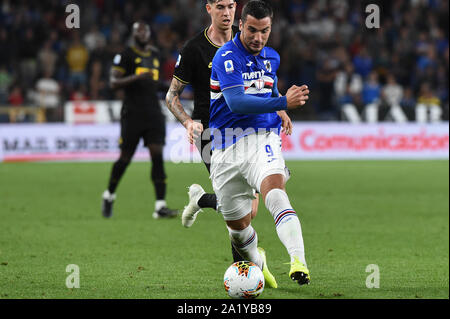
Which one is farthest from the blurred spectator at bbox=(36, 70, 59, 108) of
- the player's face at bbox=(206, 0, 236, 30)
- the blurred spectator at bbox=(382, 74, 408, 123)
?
the player's face at bbox=(206, 0, 236, 30)

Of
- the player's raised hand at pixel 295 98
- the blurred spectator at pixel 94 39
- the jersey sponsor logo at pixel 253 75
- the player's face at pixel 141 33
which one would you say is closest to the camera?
the player's raised hand at pixel 295 98

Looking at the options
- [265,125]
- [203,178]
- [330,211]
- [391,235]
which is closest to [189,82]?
[265,125]

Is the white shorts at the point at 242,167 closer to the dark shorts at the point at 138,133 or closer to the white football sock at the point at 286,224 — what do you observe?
the white football sock at the point at 286,224

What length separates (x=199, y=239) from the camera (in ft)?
30.6

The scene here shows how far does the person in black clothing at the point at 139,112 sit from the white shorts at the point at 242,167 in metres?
4.75

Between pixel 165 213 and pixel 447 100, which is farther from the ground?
pixel 447 100

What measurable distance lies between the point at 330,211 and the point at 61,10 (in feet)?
51.8

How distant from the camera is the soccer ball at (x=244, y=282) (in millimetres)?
5898

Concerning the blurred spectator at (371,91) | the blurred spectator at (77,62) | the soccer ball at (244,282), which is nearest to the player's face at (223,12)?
the soccer ball at (244,282)

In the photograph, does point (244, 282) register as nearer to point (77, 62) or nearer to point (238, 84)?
point (238, 84)

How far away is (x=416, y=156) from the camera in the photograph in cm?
1980

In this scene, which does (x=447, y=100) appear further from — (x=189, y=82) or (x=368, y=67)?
(x=189, y=82)

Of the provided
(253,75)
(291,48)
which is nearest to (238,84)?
(253,75)
